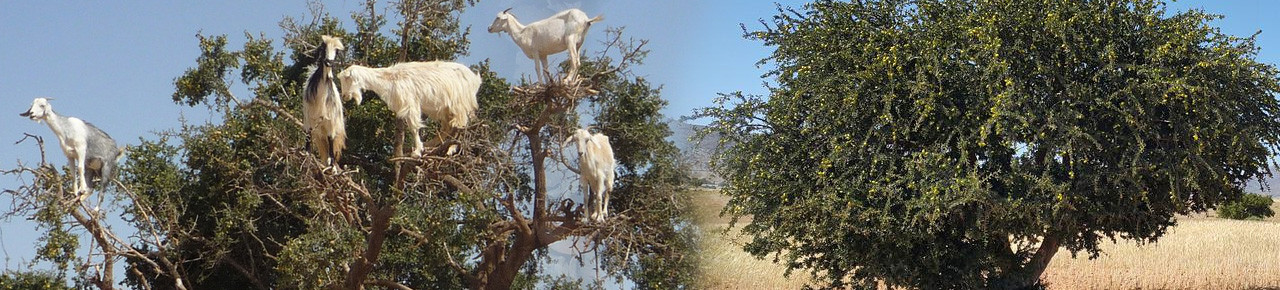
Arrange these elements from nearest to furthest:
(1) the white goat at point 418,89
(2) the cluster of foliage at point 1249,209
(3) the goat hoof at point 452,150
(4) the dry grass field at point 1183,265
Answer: (1) the white goat at point 418,89 < (3) the goat hoof at point 452,150 < (4) the dry grass field at point 1183,265 < (2) the cluster of foliage at point 1249,209

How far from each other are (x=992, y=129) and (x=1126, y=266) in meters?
9.33

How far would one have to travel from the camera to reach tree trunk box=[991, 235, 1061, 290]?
52.4ft

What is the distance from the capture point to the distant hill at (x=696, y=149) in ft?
54.5

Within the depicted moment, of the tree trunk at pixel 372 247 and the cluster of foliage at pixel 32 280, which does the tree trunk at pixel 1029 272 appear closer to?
the tree trunk at pixel 372 247

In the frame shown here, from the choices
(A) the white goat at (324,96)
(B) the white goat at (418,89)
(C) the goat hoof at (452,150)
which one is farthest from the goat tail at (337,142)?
(C) the goat hoof at (452,150)

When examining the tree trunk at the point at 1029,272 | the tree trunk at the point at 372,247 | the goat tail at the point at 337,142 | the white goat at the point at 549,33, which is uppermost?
the white goat at the point at 549,33

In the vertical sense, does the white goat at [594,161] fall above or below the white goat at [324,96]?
Result: above

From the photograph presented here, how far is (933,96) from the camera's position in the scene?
14.3 metres

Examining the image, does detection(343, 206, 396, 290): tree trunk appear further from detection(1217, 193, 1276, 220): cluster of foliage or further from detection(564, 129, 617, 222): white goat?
detection(1217, 193, 1276, 220): cluster of foliage

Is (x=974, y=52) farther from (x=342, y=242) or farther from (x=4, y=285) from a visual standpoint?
(x=4, y=285)

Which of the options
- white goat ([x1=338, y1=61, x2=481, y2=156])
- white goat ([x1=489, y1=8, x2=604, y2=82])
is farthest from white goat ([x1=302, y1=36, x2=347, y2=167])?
white goat ([x1=489, y1=8, x2=604, y2=82])

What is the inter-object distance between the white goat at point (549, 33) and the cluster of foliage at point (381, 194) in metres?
0.62

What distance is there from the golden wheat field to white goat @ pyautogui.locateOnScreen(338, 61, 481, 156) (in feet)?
20.7

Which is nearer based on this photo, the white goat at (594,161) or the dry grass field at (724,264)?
the white goat at (594,161)
